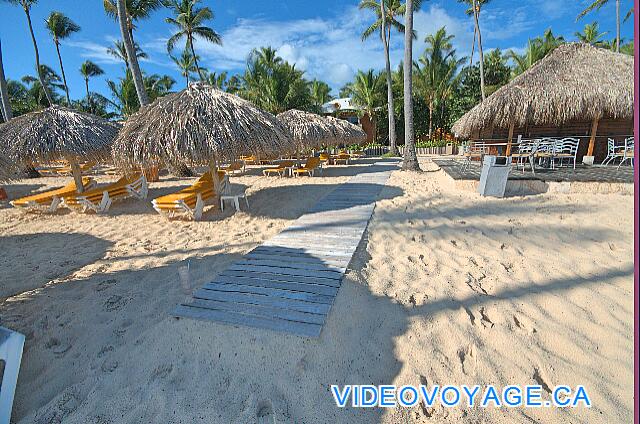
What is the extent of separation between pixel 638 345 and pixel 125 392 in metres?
2.54

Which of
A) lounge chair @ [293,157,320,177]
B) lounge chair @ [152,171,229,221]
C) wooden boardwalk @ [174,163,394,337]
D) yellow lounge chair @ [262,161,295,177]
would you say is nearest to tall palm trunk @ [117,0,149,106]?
yellow lounge chair @ [262,161,295,177]

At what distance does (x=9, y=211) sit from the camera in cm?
723

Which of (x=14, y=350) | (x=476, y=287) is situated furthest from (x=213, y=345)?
(x=476, y=287)

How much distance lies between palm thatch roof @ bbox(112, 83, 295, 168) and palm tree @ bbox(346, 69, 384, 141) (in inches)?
850

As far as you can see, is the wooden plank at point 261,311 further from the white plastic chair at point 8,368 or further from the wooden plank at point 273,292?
the white plastic chair at point 8,368

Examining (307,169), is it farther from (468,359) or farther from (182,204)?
(468,359)

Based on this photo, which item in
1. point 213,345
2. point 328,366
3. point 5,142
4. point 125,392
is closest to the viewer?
point 125,392

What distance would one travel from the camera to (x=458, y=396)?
188 centimetres

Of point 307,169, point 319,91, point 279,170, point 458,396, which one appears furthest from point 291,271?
point 319,91

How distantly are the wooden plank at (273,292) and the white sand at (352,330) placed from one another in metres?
0.24

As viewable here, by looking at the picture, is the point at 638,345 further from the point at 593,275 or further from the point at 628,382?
the point at 593,275

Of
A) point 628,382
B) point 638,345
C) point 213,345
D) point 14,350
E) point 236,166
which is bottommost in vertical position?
point 628,382

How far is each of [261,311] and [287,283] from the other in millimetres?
524

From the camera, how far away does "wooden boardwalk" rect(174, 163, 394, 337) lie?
8.20 ft
